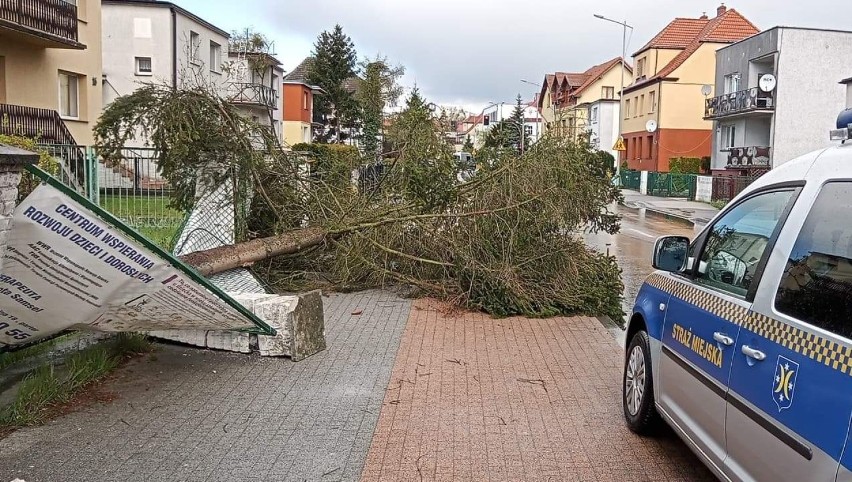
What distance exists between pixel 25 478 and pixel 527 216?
632 centimetres

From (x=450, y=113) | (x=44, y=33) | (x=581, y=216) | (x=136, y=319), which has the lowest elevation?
(x=136, y=319)

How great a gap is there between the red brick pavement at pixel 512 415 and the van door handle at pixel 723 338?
114 cm

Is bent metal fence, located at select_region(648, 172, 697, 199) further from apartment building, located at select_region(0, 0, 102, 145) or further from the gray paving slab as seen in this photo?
the gray paving slab

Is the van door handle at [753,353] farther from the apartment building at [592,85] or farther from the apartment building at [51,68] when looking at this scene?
the apartment building at [592,85]

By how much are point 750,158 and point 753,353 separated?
126 feet

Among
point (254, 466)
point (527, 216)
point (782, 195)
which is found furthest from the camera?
point (527, 216)

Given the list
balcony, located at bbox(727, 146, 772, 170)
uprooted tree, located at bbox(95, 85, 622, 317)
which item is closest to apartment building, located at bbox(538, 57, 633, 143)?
balcony, located at bbox(727, 146, 772, 170)

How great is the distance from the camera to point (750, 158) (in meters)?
38.5

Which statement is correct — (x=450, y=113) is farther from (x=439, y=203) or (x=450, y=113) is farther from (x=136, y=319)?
(x=136, y=319)

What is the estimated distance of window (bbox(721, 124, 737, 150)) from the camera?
42878mm

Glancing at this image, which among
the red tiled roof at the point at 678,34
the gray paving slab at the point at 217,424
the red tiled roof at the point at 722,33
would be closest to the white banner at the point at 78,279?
the gray paving slab at the point at 217,424

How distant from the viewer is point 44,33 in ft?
66.4

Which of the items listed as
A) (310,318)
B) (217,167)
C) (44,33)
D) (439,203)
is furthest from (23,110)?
(310,318)

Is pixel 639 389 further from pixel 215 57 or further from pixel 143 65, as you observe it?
pixel 215 57
